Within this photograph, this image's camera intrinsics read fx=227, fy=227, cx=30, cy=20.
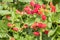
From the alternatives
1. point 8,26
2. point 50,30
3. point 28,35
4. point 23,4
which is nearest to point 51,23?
point 50,30

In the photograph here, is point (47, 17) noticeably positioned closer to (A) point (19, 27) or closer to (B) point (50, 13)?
(B) point (50, 13)

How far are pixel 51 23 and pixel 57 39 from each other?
0.41 ft

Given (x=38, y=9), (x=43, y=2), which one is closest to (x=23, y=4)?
(x=43, y=2)

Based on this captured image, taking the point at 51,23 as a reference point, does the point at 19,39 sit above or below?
below

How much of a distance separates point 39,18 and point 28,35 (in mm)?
150

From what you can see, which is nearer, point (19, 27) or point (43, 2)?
point (19, 27)

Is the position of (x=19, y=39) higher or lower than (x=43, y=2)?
lower

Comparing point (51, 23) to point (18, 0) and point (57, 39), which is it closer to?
point (57, 39)

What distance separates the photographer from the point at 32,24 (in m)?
1.62

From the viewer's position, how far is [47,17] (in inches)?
66.0

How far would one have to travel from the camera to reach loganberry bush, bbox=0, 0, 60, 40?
1.64m

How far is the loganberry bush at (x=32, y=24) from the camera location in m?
1.64

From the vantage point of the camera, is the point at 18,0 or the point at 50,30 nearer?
the point at 50,30

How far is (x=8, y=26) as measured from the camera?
169cm
